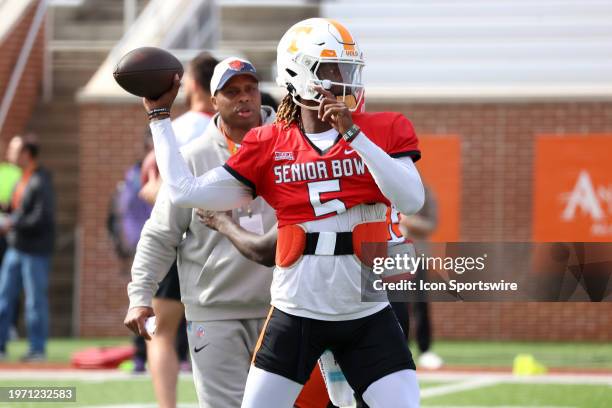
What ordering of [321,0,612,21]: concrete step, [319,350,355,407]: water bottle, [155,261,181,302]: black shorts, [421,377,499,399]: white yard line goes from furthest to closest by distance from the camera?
[321,0,612,21]: concrete step → [421,377,499,399]: white yard line → [155,261,181,302]: black shorts → [319,350,355,407]: water bottle

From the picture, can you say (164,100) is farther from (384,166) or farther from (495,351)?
(495,351)

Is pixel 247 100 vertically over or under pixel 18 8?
over

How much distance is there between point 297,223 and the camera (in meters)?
4.68

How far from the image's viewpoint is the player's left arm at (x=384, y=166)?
4.43m

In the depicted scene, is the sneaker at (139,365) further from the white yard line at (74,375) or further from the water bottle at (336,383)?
the water bottle at (336,383)

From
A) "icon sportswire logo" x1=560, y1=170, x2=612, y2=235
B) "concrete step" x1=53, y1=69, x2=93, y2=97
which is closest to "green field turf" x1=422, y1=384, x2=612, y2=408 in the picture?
"icon sportswire logo" x1=560, y1=170, x2=612, y2=235

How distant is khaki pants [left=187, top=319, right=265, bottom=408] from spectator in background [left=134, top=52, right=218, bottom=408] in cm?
112

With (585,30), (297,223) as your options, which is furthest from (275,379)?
(585,30)

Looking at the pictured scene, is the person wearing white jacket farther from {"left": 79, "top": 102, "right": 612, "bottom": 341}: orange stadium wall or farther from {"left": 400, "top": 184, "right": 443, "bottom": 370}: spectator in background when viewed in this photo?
{"left": 79, "top": 102, "right": 612, "bottom": 341}: orange stadium wall

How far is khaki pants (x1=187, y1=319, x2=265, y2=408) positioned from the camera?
5.57 meters

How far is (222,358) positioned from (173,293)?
160 centimetres

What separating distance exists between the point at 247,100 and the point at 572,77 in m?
11.3

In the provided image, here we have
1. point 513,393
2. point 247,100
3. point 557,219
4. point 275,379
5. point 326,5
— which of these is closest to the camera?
point 275,379

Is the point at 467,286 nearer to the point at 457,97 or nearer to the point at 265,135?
the point at 265,135
